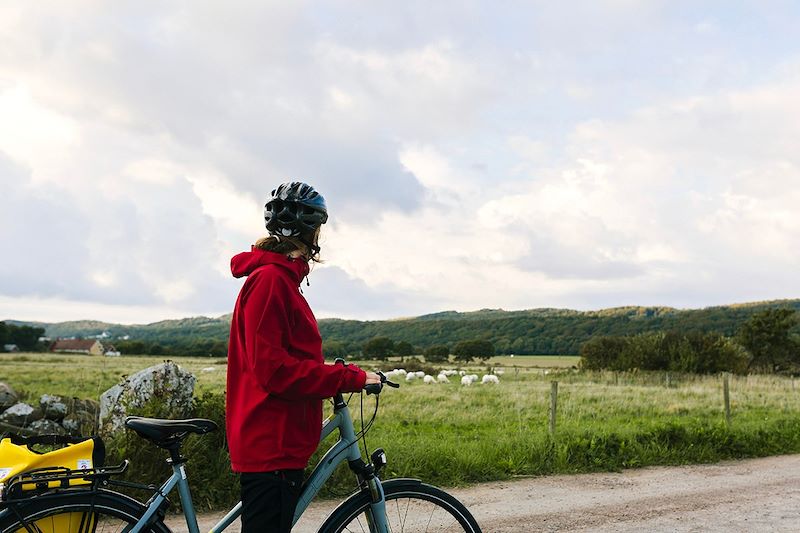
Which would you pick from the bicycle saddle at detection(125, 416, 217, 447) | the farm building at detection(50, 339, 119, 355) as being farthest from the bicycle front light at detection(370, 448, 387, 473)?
the farm building at detection(50, 339, 119, 355)

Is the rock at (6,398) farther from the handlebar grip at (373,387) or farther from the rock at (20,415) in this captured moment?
the handlebar grip at (373,387)

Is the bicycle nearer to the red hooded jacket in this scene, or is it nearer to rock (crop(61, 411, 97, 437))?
the red hooded jacket

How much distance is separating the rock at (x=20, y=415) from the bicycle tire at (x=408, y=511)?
9.66 metres

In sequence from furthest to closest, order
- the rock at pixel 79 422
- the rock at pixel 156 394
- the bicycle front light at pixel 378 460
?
the rock at pixel 79 422 < the rock at pixel 156 394 < the bicycle front light at pixel 378 460

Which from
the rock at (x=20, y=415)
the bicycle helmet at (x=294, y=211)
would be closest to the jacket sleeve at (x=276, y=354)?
the bicycle helmet at (x=294, y=211)

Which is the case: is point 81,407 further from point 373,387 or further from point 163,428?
point 373,387

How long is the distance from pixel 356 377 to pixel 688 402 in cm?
2339

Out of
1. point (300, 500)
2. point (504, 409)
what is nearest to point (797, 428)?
point (504, 409)

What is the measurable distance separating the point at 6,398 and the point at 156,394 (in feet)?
21.7

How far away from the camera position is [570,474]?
9797 mm

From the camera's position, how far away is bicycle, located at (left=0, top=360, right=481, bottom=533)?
3.13 m

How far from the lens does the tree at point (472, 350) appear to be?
81438 millimetres

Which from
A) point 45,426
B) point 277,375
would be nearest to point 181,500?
point 277,375

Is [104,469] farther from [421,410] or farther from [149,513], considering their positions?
[421,410]
